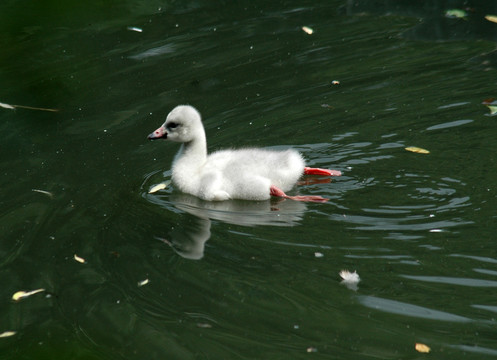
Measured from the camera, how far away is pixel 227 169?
20.9 feet

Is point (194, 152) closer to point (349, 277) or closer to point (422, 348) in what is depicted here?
point (349, 277)

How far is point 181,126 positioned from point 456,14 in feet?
15.1

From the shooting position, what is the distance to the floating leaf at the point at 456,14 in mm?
9570

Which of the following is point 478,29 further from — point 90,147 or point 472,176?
point 90,147

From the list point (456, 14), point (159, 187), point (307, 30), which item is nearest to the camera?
point (159, 187)

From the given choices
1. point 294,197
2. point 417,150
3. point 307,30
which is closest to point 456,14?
point 307,30

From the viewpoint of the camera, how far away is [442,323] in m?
4.37

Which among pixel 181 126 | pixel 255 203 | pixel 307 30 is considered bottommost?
pixel 255 203

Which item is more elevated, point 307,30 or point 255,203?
point 307,30

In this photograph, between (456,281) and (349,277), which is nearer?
(456,281)

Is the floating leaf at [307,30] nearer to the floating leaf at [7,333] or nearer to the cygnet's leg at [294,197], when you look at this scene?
the cygnet's leg at [294,197]

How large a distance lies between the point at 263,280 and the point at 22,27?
6.81 metres

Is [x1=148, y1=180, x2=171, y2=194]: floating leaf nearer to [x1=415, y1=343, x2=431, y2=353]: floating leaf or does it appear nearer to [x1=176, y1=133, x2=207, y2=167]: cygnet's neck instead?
[x1=176, y1=133, x2=207, y2=167]: cygnet's neck

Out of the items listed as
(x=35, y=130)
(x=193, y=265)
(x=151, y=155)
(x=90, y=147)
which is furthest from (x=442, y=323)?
(x=35, y=130)
